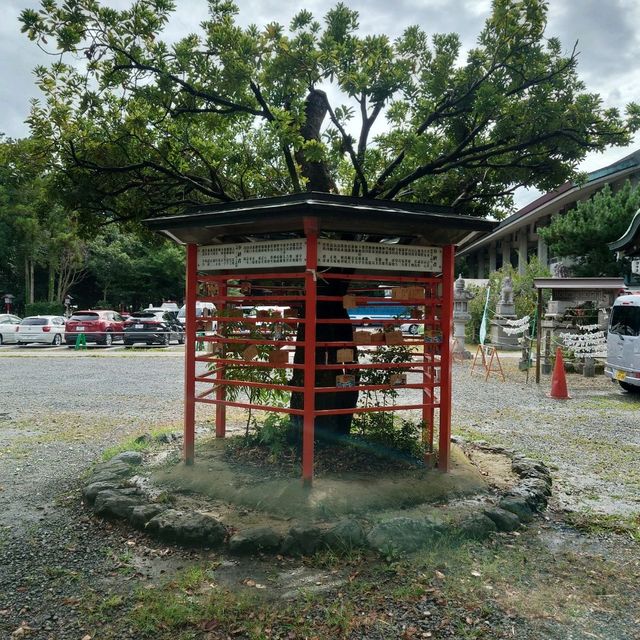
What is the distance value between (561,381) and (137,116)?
981 centimetres

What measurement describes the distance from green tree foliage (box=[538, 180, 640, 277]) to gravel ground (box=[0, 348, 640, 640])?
723 cm

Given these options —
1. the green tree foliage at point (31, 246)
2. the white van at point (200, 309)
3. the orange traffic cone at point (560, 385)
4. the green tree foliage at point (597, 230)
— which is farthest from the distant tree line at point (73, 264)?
the orange traffic cone at point (560, 385)

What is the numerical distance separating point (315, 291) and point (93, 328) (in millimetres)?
21700

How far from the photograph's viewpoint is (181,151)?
23.5 feet

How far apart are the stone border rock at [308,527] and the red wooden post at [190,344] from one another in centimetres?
75

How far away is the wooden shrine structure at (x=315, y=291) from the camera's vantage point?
190 inches

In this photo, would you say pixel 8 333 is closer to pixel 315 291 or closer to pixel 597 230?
pixel 315 291

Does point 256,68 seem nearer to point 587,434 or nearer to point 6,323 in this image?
point 587,434

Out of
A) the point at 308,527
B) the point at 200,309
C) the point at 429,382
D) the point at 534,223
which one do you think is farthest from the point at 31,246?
the point at 308,527

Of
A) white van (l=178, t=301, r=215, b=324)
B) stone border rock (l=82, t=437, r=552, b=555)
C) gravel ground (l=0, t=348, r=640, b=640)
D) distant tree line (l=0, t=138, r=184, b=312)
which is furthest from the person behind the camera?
distant tree line (l=0, t=138, r=184, b=312)

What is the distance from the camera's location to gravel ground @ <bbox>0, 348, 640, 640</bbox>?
3.68 metres

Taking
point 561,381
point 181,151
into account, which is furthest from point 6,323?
point 561,381

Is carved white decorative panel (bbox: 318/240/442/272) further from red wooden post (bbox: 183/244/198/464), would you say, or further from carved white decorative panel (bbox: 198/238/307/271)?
red wooden post (bbox: 183/244/198/464)

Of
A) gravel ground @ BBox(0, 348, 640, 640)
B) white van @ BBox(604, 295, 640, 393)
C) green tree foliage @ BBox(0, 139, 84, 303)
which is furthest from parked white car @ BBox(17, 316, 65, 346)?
white van @ BBox(604, 295, 640, 393)
